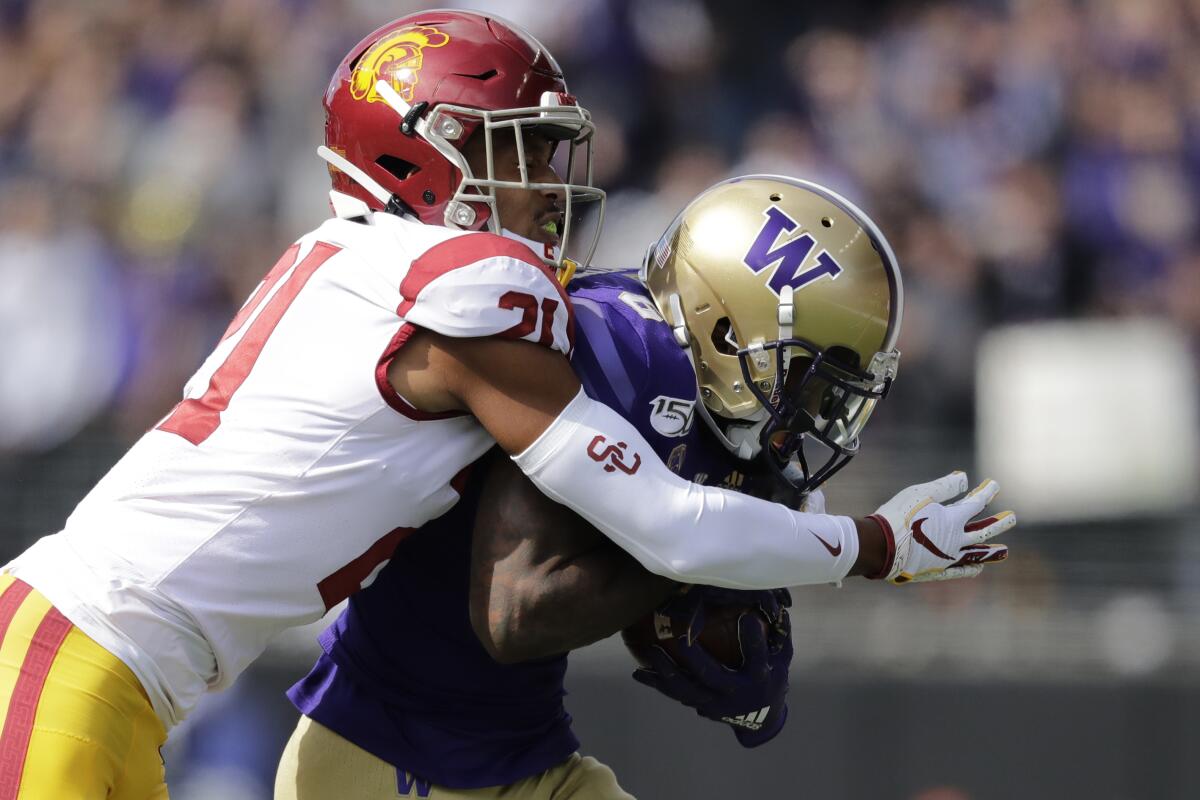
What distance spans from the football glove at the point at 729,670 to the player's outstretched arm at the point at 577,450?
28 centimetres

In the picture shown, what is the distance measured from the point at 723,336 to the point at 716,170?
438 cm

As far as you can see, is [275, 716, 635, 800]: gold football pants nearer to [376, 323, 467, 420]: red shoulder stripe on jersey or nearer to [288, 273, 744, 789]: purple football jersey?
[288, 273, 744, 789]: purple football jersey

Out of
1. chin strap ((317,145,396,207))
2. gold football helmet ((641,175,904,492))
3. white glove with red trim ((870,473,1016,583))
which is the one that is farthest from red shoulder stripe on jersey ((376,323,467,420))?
white glove with red trim ((870,473,1016,583))

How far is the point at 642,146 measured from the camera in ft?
24.4

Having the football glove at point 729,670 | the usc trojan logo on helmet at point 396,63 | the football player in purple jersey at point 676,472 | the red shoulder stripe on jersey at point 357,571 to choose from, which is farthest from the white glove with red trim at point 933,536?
the usc trojan logo on helmet at point 396,63

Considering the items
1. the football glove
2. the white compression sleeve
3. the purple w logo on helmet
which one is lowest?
the football glove

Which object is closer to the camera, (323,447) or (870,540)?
(323,447)

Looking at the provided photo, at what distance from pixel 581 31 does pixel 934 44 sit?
1631mm

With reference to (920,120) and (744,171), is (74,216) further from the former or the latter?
(920,120)

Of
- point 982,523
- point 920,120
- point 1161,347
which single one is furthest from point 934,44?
point 982,523

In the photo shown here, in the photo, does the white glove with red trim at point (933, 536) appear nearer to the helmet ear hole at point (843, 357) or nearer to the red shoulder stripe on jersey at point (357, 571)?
the helmet ear hole at point (843, 357)

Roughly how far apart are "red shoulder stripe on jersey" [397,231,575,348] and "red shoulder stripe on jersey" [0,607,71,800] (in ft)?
2.45

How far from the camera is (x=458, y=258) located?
269cm

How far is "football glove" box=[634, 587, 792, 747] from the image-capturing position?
2.99 metres
